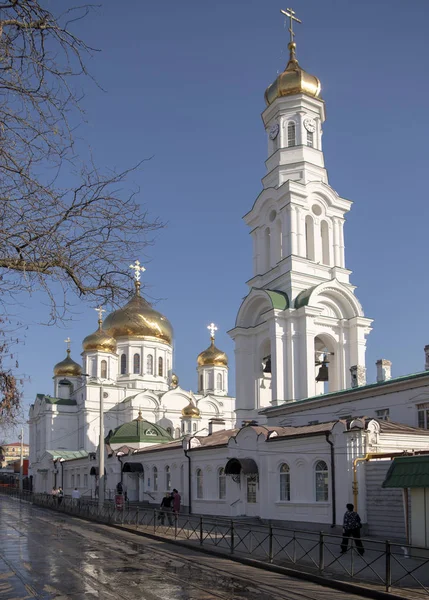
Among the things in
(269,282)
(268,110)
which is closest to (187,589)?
(269,282)

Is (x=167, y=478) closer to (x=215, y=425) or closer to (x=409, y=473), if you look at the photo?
(x=215, y=425)

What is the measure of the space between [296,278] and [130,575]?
76.4 feet

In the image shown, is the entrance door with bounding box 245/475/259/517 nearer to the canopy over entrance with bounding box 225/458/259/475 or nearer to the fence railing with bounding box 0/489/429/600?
the canopy over entrance with bounding box 225/458/259/475

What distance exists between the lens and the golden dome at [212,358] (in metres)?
73.6

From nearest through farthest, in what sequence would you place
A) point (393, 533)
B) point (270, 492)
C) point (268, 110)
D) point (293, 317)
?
point (393, 533) < point (270, 492) < point (293, 317) < point (268, 110)

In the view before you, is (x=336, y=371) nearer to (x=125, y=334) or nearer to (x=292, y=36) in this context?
(x=292, y=36)

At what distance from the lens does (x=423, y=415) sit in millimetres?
24328

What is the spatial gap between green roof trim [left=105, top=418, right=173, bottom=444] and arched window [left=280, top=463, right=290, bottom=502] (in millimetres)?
24632

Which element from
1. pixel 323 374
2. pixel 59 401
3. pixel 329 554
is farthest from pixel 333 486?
pixel 59 401

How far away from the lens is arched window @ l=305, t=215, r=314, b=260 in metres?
37.5

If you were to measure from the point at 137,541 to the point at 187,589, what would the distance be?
999cm

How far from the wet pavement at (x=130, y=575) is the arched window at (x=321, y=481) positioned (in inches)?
207

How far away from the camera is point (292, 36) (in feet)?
142

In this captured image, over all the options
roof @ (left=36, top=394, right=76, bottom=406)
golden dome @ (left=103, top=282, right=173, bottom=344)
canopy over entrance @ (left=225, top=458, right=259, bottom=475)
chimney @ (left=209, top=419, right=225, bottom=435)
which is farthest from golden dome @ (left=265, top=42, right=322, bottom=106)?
roof @ (left=36, top=394, right=76, bottom=406)
